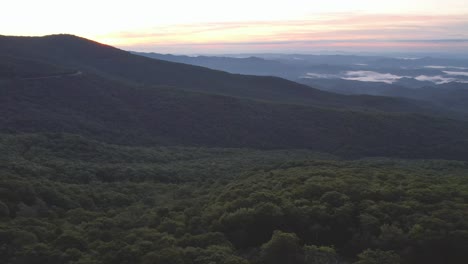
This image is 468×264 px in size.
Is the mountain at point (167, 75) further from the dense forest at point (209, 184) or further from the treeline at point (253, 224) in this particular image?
the treeline at point (253, 224)

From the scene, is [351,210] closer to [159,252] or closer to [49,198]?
[159,252]

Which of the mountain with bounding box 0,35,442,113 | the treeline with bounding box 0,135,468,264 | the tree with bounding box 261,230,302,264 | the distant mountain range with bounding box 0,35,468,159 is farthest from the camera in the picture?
the mountain with bounding box 0,35,442,113

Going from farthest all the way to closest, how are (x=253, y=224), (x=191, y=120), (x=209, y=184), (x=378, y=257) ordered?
1. (x=191, y=120)
2. (x=209, y=184)
3. (x=253, y=224)
4. (x=378, y=257)

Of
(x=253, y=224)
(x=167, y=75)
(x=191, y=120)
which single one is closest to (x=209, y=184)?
(x=253, y=224)

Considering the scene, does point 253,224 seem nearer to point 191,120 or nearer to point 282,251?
point 282,251

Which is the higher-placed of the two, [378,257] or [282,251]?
A: [378,257]

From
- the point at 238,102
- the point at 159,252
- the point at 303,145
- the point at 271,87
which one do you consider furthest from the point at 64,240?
the point at 271,87

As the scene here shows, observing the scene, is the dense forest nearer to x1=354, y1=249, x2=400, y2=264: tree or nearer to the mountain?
x1=354, y1=249, x2=400, y2=264: tree

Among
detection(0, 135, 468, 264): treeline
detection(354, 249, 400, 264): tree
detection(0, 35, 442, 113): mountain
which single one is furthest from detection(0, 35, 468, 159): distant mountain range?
detection(354, 249, 400, 264): tree
